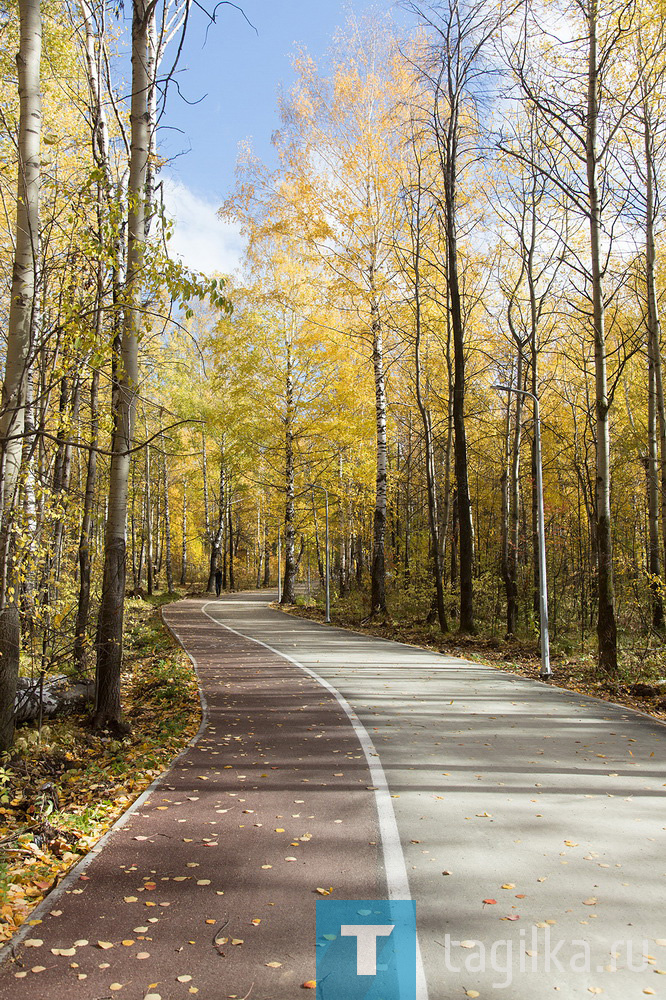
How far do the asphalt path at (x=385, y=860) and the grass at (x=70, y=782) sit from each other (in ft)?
0.93

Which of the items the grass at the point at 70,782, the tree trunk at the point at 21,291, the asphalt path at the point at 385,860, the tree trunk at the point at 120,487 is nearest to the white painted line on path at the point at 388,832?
the asphalt path at the point at 385,860

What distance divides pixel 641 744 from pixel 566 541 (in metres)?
23.2

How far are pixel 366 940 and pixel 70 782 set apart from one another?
4.38m

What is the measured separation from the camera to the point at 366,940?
3.95 meters

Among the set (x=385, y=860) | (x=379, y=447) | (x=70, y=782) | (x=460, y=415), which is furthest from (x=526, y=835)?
(x=379, y=447)

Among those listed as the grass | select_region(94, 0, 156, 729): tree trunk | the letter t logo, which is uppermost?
select_region(94, 0, 156, 729): tree trunk

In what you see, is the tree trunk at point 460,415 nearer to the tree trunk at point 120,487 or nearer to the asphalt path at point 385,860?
the asphalt path at point 385,860

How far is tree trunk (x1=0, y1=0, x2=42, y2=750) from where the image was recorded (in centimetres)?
675

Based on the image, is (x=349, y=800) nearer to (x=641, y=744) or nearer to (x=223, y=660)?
(x=641, y=744)

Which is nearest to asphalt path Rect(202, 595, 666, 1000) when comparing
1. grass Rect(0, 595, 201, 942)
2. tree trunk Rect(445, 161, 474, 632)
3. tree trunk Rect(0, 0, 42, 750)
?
grass Rect(0, 595, 201, 942)

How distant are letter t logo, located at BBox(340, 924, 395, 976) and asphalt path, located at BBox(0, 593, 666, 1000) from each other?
0.70ft

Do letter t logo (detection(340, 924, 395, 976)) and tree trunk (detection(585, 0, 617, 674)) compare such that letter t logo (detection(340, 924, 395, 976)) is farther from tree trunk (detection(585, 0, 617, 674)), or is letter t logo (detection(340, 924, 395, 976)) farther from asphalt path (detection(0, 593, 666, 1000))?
tree trunk (detection(585, 0, 617, 674))

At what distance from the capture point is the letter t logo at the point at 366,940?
3723 mm

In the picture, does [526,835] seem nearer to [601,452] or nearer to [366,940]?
[366,940]
